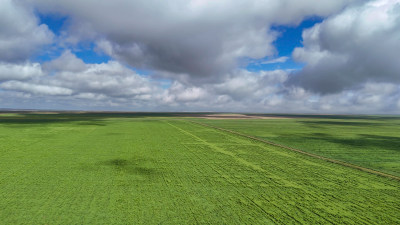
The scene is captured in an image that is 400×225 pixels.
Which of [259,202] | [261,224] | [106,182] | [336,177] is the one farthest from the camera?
[336,177]

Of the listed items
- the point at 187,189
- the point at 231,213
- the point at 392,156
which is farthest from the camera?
the point at 392,156

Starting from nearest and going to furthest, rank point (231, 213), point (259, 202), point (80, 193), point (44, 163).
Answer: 1. point (231, 213)
2. point (259, 202)
3. point (80, 193)
4. point (44, 163)

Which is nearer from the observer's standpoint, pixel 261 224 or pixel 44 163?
pixel 261 224

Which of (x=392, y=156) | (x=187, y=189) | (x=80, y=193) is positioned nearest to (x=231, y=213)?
(x=187, y=189)

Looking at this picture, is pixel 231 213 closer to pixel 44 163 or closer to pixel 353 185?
pixel 353 185

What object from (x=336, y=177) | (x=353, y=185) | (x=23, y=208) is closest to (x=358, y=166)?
(x=336, y=177)

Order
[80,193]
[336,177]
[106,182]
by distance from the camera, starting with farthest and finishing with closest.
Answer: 1. [336,177]
2. [106,182]
3. [80,193]

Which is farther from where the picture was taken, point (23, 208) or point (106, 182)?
point (106, 182)

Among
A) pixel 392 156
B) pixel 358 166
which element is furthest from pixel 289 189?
pixel 392 156

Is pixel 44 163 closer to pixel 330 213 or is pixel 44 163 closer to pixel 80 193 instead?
pixel 80 193
